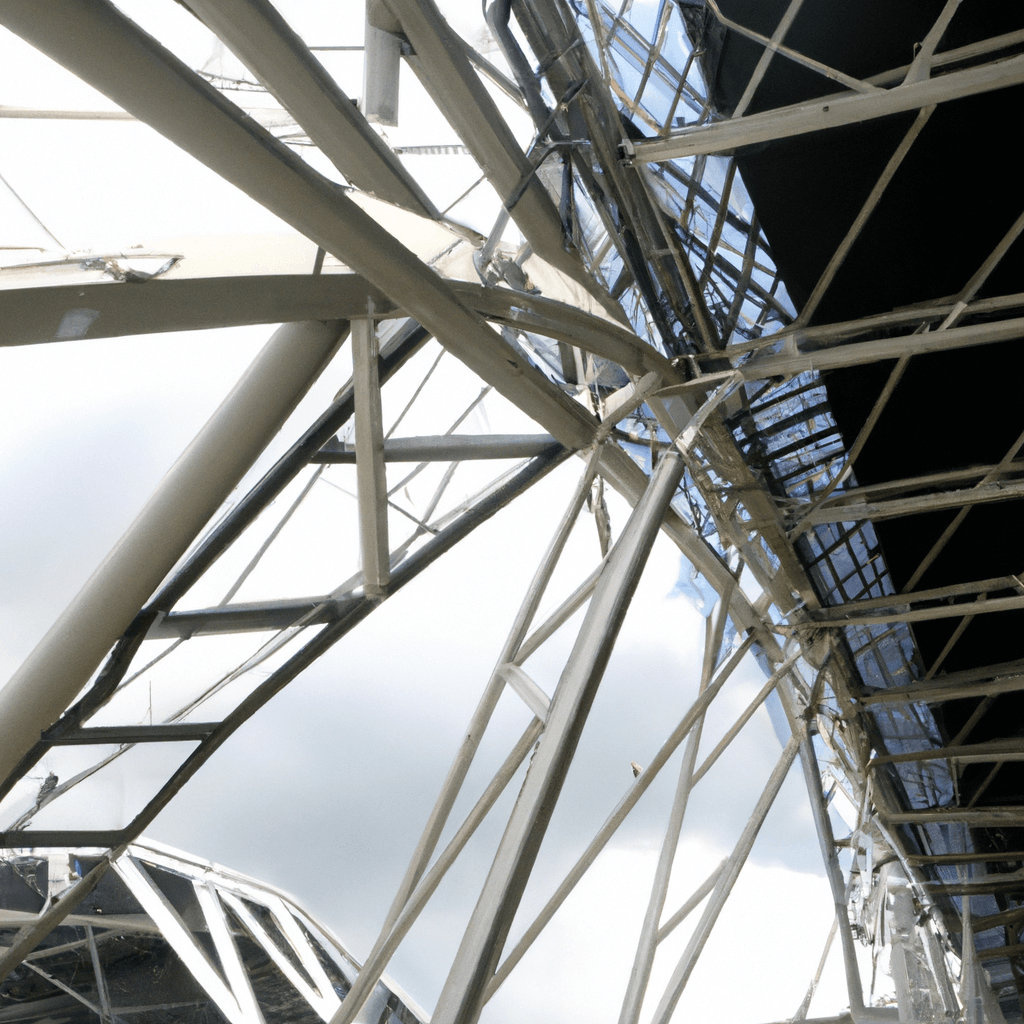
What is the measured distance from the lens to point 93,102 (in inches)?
224

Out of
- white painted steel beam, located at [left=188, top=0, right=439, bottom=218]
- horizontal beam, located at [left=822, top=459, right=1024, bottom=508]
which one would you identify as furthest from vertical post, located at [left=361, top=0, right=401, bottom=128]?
Answer: horizontal beam, located at [left=822, top=459, right=1024, bottom=508]

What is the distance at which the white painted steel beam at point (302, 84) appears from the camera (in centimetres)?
379

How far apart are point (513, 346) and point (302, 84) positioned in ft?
11.6

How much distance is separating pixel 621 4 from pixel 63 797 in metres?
7.08

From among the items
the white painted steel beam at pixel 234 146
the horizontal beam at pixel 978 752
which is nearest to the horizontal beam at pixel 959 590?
the horizontal beam at pixel 978 752

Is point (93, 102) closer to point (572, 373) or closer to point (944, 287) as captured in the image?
point (572, 373)

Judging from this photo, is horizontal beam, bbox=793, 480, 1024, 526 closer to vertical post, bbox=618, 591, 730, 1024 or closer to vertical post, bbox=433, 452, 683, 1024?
vertical post, bbox=618, 591, 730, 1024

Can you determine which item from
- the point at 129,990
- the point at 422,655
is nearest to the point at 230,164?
the point at 129,990

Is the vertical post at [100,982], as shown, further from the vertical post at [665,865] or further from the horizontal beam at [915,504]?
the horizontal beam at [915,504]

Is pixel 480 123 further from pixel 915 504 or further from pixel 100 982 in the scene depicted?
pixel 100 982

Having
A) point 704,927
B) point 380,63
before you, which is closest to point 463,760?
point 704,927

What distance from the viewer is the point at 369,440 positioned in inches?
233

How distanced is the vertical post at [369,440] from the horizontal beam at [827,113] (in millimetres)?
2197

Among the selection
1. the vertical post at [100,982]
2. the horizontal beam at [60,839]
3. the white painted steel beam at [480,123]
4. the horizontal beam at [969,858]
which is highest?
the white painted steel beam at [480,123]
